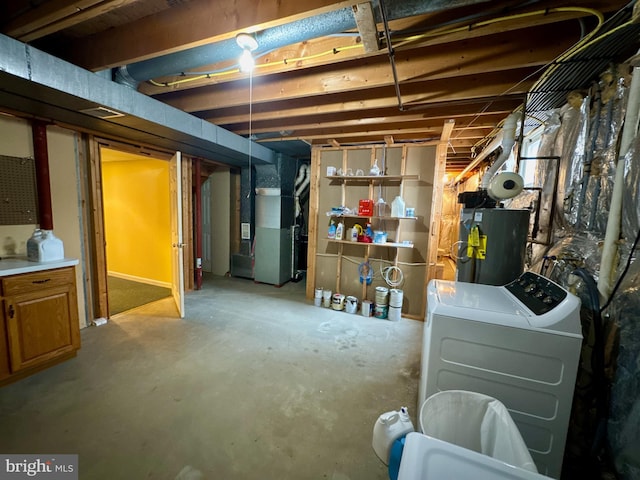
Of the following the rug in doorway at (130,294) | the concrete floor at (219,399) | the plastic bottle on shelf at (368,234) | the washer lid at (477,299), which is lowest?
the rug in doorway at (130,294)

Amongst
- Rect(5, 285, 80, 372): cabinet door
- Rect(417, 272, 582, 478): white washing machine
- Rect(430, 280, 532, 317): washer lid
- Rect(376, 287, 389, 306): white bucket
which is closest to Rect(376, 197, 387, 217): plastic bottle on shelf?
Rect(376, 287, 389, 306): white bucket

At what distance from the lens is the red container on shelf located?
3.47m

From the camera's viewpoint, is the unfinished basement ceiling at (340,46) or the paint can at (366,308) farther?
the paint can at (366,308)

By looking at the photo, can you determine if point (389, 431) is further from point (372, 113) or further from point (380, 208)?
point (372, 113)

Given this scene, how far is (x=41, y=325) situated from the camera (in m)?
2.10

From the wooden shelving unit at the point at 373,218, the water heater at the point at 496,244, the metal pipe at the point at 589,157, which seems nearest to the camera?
the metal pipe at the point at 589,157

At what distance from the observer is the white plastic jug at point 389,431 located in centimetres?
128

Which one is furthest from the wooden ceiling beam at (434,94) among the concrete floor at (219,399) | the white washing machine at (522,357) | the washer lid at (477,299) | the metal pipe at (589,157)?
the concrete floor at (219,399)

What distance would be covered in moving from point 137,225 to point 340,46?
4552 mm

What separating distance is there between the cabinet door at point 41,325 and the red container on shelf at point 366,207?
3.14 meters

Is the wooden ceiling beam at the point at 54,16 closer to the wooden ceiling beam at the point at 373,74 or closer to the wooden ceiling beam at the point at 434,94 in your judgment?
the wooden ceiling beam at the point at 373,74

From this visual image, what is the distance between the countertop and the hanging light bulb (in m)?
2.24

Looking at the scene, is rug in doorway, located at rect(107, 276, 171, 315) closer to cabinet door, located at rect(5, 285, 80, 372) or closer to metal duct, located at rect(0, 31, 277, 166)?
cabinet door, located at rect(5, 285, 80, 372)

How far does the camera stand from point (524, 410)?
1334 mm
